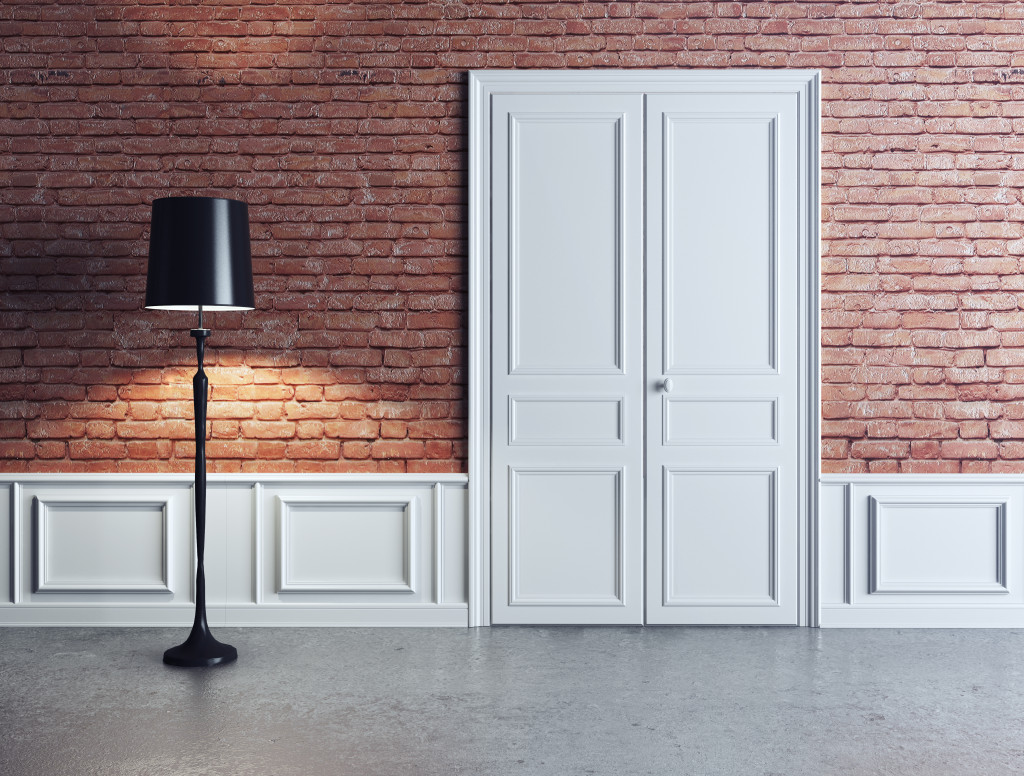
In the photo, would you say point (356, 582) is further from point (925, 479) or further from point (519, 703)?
point (925, 479)

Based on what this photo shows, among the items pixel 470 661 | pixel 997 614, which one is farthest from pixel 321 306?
pixel 997 614

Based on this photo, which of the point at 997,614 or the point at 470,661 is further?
the point at 997,614

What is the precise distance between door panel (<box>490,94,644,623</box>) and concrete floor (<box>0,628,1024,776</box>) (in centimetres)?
33

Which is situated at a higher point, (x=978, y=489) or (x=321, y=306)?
(x=321, y=306)

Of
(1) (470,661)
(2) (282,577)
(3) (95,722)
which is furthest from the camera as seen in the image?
(2) (282,577)

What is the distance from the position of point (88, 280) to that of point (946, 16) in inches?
150

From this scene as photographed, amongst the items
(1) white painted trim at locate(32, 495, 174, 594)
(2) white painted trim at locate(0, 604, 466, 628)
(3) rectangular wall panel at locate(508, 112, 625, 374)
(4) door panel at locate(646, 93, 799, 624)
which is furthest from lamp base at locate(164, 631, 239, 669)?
(4) door panel at locate(646, 93, 799, 624)

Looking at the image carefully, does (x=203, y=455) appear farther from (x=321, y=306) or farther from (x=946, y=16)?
(x=946, y=16)

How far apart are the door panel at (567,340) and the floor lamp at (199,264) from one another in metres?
1.06

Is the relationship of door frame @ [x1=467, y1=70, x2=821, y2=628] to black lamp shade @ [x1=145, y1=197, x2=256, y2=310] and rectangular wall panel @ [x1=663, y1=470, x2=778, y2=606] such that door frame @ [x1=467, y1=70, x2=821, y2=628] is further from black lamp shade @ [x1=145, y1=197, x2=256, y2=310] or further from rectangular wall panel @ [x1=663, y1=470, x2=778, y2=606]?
black lamp shade @ [x1=145, y1=197, x2=256, y2=310]

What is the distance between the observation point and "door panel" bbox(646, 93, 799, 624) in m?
3.64

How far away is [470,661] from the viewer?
10.4ft

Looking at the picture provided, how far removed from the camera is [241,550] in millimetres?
3639

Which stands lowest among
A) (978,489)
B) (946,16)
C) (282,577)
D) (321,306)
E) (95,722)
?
(95,722)
